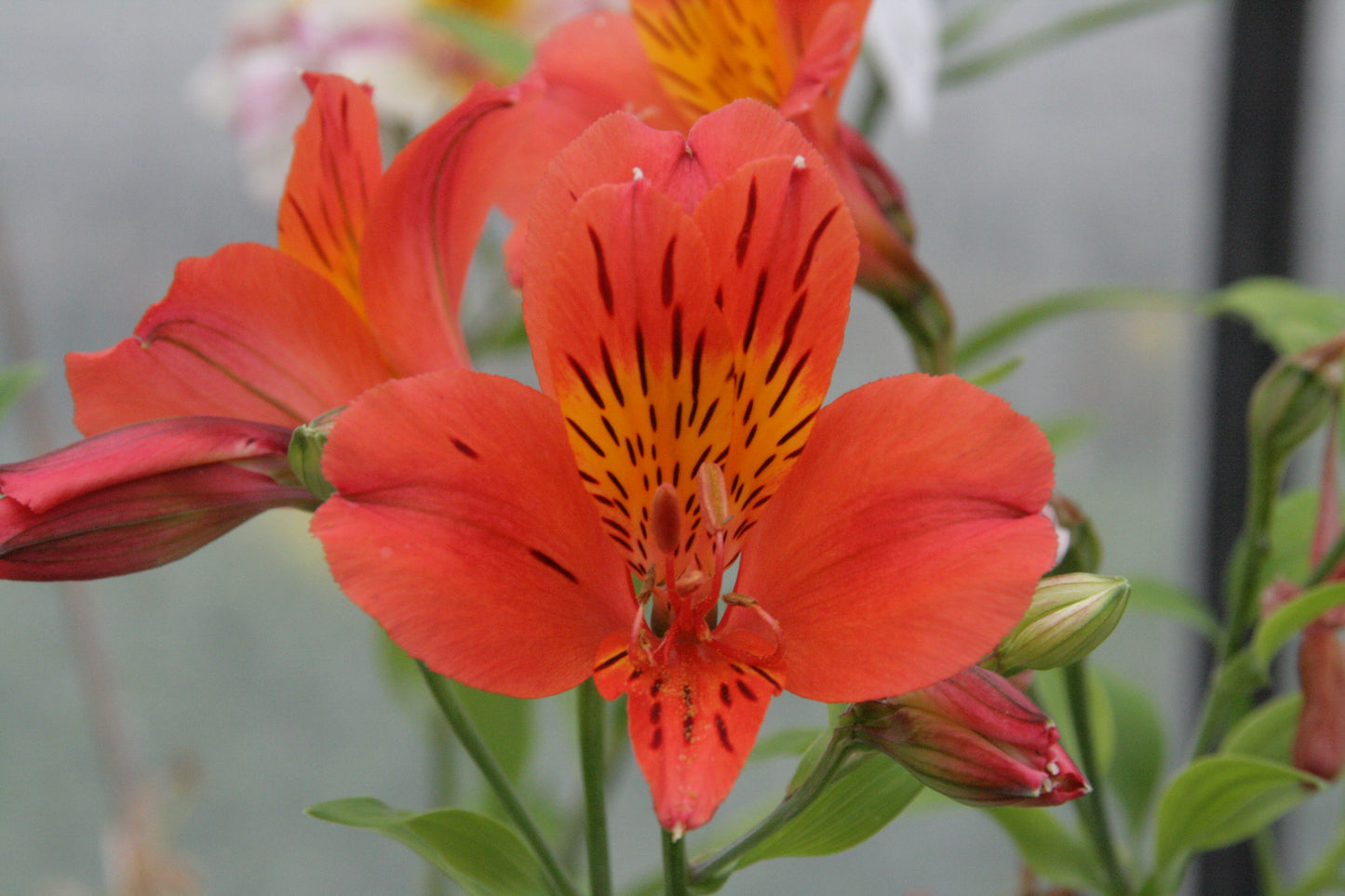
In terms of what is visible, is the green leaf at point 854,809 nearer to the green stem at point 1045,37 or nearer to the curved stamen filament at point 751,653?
the curved stamen filament at point 751,653

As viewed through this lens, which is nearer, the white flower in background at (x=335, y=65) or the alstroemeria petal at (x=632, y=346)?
the alstroemeria petal at (x=632, y=346)

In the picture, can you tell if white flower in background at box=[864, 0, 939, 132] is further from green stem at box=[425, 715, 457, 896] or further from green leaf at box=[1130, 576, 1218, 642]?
green stem at box=[425, 715, 457, 896]

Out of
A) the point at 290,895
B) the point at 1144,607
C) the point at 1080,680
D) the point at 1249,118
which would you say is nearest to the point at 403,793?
the point at 290,895

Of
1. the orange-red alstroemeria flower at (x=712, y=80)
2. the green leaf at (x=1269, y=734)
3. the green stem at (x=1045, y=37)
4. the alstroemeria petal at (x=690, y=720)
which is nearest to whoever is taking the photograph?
the alstroemeria petal at (x=690, y=720)

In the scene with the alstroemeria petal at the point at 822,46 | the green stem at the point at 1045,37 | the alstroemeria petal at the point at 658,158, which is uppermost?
the green stem at the point at 1045,37

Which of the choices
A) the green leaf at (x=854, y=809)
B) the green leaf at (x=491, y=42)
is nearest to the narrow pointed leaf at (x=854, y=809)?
the green leaf at (x=854, y=809)
